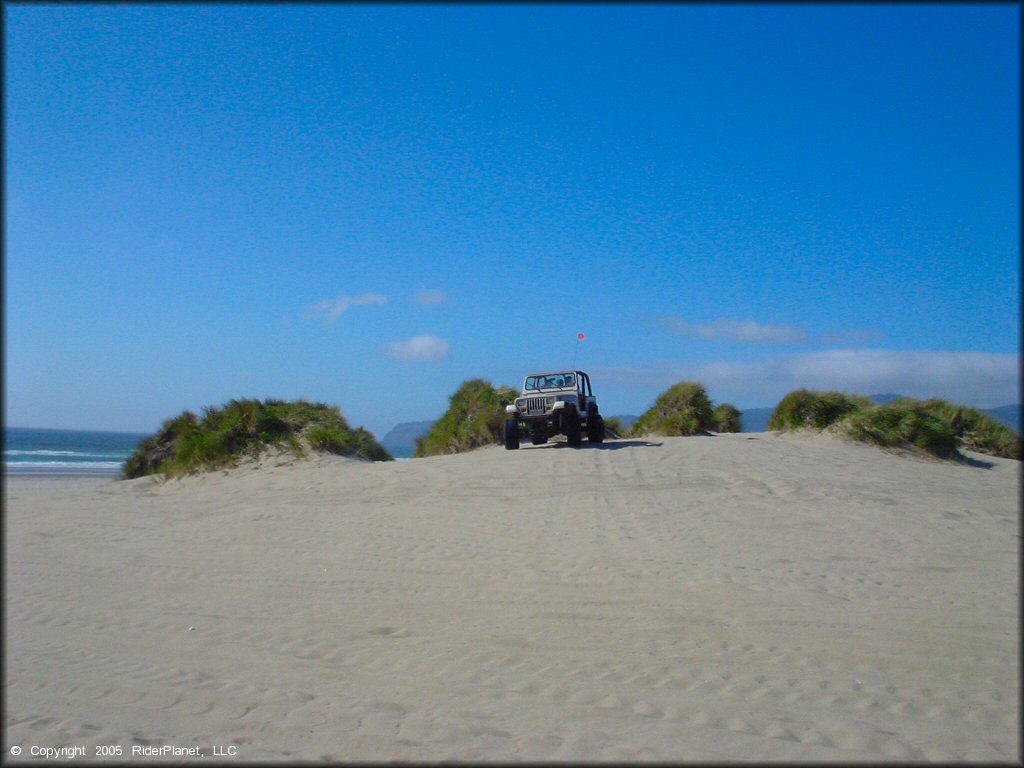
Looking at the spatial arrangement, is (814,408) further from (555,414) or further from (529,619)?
(529,619)

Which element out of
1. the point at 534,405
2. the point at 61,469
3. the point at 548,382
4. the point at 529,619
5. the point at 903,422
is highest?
the point at 548,382

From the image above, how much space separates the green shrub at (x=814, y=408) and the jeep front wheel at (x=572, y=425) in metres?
5.87

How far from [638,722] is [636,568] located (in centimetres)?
409

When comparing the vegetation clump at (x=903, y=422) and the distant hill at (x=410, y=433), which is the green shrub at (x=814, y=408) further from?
the distant hill at (x=410, y=433)

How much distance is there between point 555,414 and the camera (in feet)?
60.0

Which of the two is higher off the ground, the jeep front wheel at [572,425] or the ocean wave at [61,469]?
the jeep front wheel at [572,425]

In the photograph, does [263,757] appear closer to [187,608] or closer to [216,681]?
[216,681]

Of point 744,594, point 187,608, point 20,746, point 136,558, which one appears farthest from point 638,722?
point 136,558

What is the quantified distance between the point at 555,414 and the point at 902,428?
806 cm

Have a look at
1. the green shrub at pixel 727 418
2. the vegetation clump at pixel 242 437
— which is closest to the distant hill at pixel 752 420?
the green shrub at pixel 727 418

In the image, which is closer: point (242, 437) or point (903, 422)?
point (903, 422)

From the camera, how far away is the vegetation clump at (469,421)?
21656 mm

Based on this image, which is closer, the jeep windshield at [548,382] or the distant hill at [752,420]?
the jeep windshield at [548,382]

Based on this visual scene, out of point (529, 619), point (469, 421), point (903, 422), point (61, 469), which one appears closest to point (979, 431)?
point (903, 422)
